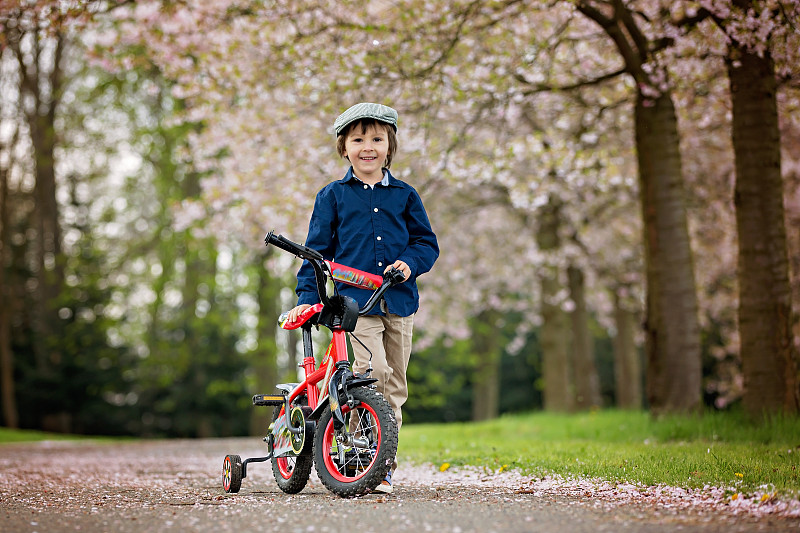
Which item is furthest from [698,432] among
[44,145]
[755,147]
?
[44,145]

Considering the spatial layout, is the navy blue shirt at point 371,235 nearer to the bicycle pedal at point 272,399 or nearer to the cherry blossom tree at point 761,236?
the bicycle pedal at point 272,399

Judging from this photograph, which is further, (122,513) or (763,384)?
(763,384)

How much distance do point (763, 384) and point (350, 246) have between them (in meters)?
4.44

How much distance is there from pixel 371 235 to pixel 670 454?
266cm

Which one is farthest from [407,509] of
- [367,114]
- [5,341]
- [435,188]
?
[5,341]

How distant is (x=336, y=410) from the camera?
158 inches

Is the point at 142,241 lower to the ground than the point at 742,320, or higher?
higher

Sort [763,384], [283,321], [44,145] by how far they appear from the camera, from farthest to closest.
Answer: [44,145]
[763,384]
[283,321]

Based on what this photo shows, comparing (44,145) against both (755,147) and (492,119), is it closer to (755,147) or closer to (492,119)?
(492,119)

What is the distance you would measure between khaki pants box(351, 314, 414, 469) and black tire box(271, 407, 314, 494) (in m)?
0.45

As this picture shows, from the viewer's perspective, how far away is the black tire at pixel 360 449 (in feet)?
12.6

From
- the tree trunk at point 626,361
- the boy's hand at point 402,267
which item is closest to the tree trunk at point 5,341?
the tree trunk at point 626,361

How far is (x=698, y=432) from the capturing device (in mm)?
7086

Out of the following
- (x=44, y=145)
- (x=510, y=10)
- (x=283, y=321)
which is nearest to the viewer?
(x=283, y=321)
